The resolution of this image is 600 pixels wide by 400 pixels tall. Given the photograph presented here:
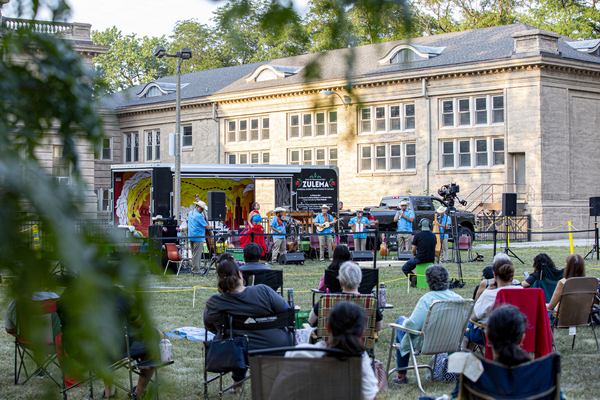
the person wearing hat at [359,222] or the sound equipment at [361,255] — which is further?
the person wearing hat at [359,222]

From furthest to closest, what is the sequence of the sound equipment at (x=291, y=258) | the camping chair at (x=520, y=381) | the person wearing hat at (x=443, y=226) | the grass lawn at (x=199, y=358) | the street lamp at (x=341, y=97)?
Result: the person wearing hat at (x=443, y=226) → the sound equipment at (x=291, y=258) → the camping chair at (x=520, y=381) → the street lamp at (x=341, y=97) → the grass lawn at (x=199, y=358)

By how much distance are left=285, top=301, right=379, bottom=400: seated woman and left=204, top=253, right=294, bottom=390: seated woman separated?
6.23 ft

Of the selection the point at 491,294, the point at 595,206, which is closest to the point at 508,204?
the point at 595,206

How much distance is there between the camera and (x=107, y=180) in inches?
1606

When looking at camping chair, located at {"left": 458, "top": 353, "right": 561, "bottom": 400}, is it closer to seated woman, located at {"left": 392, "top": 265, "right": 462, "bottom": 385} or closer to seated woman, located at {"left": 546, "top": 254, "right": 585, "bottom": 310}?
seated woman, located at {"left": 392, "top": 265, "right": 462, "bottom": 385}

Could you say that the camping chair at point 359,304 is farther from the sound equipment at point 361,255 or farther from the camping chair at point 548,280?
the sound equipment at point 361,255

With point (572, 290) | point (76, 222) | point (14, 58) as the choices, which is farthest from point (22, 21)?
point (572, 290)

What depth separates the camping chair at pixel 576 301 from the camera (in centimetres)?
733

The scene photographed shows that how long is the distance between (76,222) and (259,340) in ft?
16.0

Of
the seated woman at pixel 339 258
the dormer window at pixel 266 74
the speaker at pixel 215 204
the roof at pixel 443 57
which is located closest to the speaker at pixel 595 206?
the roof at pixel 443 57

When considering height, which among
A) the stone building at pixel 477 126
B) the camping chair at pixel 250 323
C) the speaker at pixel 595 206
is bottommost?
the camping chair at pixel 250 323

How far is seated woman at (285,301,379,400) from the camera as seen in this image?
12.3ft

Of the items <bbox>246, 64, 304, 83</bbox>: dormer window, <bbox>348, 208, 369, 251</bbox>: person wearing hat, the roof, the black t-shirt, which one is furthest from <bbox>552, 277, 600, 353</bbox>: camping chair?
<bbox>246, 64, 304, 83</bbox>: dormer window

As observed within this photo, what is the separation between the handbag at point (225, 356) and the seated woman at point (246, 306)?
0.92 ft
